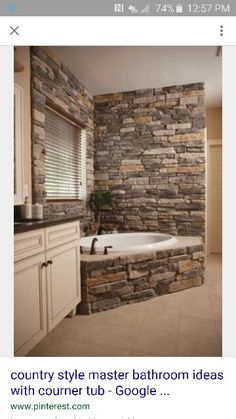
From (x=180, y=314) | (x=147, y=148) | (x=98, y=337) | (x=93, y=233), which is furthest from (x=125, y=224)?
(x=98, y=337)

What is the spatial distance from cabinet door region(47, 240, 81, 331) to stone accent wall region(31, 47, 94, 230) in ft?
1.15

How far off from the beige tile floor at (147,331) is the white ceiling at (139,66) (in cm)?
217

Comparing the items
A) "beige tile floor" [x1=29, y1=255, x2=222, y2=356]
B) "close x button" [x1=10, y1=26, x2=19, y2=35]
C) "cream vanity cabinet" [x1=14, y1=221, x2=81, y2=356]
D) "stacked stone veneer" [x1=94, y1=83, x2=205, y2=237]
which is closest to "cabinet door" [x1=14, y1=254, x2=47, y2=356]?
"cream vanity cabinet" [x1=14, y1=221, x2=81, y2=356]

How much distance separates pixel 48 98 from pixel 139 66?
1.08 m

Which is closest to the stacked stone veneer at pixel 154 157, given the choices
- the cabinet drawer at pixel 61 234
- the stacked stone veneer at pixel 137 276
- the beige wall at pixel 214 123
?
the stacked stone veneer at pixel 137 276

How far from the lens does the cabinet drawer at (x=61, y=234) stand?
4.88ft

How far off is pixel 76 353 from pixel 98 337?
0.72ft

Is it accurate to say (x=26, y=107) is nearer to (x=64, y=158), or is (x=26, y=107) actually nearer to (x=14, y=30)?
(x=64, y=158)

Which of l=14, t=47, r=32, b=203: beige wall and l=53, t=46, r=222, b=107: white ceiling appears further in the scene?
l=53, t=46, r=222, b=107: white ceiling

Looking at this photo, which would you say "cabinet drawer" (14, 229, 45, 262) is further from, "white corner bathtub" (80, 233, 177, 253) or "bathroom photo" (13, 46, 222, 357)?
"white corner bathtub" (80, 233, 177, 253)

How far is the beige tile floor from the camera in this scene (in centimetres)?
149
